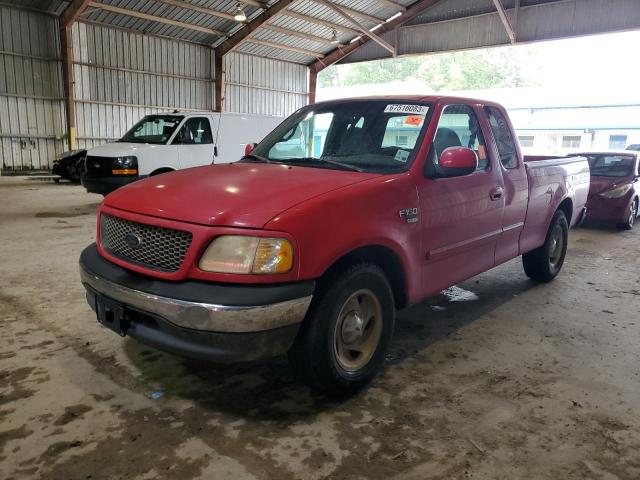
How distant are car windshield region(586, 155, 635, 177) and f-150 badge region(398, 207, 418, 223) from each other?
7954 mm

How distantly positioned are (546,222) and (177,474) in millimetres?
4190

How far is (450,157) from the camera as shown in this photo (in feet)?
10.3

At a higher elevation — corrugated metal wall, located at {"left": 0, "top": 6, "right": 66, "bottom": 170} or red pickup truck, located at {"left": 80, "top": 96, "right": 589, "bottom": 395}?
corrugated metal wall, located at {"left": 0, "top": 6, "right": 66, "bottom": 170}

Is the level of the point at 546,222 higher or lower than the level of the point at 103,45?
lower

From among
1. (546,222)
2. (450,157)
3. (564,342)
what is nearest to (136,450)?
(450,157)

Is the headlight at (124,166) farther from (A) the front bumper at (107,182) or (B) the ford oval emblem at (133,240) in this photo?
(B) the ford oval emblem at (133,240)

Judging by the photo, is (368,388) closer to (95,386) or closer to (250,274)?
(250,274)

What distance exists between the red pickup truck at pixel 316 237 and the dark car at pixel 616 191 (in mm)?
6113

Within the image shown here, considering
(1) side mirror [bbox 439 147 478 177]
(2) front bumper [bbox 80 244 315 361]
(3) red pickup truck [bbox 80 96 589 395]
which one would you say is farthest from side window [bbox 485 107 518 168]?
(2) front bumper [bbox 80 244 315 361]

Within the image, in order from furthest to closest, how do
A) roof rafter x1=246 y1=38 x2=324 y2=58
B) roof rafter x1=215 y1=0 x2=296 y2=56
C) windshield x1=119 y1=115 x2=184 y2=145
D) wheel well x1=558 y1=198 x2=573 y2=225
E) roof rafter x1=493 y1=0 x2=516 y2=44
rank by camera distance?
roof rafter x1=246 y1=38 x2=324 y2=58 < roof rafter x1=215 y1=0 x2=296 y2=56 < roof rafter x1=493 y1=0 x2=516 y2=44 < windshield x1=119 y1=115 x2=184 y2=145 < wheel well x1=558 y1=198 x2=573 y2=225

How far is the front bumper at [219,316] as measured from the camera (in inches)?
90.0

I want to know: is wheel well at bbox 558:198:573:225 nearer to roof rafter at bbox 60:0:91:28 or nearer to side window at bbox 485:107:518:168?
side window at bbox 485:107:518:168

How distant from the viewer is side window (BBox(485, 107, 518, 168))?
13.5 feet

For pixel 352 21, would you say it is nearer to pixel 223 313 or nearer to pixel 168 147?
pixel 168 147
